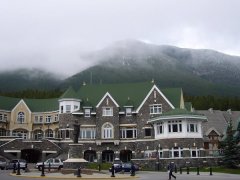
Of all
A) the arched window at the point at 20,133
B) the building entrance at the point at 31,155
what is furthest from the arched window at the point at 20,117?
the building entrance at the point at 31,155

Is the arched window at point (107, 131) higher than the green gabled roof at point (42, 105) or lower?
lower

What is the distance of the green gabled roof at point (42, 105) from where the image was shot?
8051 centimetres

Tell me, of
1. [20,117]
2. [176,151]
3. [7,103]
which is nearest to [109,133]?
[176,151]

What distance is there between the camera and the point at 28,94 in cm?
14988

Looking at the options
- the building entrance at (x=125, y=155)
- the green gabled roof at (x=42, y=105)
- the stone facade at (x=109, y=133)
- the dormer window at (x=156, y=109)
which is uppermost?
the green gabled roof at (x=42, y=105)

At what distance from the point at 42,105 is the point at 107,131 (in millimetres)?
20685

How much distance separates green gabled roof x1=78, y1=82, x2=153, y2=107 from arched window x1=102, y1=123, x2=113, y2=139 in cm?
442

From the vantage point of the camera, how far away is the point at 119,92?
241 feet

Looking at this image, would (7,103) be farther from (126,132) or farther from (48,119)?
(126,132)

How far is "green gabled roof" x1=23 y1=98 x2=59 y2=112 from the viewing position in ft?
264

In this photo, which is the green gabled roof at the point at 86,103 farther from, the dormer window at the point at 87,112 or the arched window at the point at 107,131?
the arched window at the point at 107,131

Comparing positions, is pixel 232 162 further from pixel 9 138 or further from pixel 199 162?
pixel 9 138

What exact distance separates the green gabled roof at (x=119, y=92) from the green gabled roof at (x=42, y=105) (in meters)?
9.03

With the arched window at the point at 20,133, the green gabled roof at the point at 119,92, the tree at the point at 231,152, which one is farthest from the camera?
the arched window at the point at 20,133
